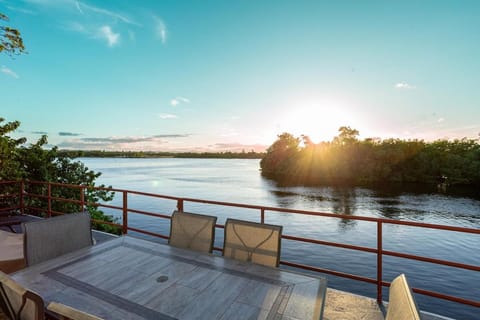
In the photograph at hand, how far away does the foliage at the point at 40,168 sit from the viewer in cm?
664

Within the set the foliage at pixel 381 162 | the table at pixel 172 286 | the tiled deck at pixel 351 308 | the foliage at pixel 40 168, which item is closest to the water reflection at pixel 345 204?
the foliage at pixel 381 162

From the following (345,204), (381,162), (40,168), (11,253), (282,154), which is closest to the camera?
(11,253)

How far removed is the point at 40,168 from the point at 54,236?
7844mm

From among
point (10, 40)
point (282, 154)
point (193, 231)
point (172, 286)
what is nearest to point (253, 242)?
point (193, 231)

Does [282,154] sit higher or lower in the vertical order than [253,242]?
higher

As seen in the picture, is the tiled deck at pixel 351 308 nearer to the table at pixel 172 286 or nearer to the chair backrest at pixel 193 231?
the table at pixel 172 286

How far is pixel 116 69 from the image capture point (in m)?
12.4

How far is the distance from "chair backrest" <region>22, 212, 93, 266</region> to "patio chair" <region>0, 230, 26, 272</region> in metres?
0.60

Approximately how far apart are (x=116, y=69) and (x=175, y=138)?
144 ft

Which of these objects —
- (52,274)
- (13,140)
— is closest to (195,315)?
(52,274)

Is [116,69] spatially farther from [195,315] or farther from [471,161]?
[471,161]

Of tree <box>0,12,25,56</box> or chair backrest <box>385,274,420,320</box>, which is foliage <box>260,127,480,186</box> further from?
chair backrest <box>385,274,420,320</box>

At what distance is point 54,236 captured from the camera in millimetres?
2027

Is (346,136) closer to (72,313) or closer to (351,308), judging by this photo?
(351,308)
